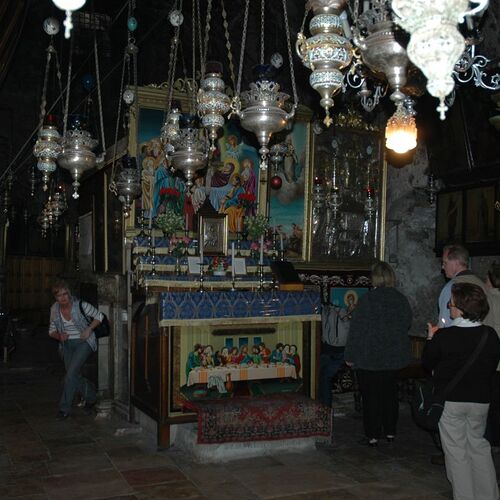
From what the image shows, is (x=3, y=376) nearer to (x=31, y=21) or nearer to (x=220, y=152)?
(x=220, y=152)

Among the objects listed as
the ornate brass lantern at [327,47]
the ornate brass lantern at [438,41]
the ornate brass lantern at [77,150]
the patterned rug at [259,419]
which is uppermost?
the ornate brass lantern at [327,47]

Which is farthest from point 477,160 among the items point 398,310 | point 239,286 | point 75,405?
point 75,405

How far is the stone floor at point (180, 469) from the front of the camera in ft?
15.0

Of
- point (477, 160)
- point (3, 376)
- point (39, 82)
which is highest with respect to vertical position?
point (39, 82)

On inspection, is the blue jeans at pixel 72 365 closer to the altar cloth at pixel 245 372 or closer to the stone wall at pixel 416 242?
the altar cloth at pixel 245 372

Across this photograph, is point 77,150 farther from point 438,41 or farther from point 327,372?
point 327,372

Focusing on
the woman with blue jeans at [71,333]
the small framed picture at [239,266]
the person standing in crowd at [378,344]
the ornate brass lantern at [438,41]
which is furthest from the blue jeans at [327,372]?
the ornate brass lantern at [438,41]

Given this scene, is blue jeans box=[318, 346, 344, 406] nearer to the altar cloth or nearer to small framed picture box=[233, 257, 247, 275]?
the altar cloth

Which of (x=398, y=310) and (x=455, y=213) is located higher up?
(x=455, y=213)

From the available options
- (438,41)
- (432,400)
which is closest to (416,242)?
(432,400)

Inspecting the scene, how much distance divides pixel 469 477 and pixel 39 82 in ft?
52.4

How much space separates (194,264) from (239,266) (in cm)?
54

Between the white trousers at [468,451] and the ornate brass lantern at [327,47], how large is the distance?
80.5 inches

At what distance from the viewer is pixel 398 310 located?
18.8ft
